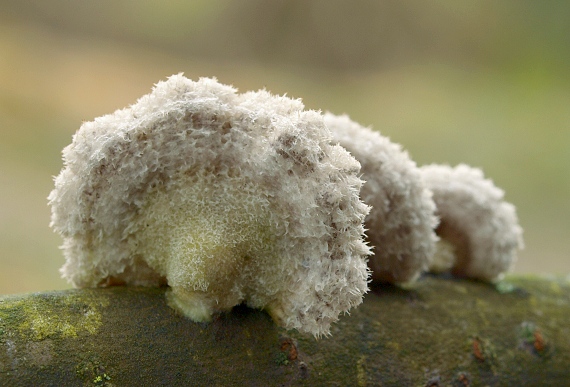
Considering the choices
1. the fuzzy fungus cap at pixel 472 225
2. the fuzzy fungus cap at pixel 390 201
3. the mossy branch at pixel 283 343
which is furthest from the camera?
the fuzzy fungus cap at pixel 472 225

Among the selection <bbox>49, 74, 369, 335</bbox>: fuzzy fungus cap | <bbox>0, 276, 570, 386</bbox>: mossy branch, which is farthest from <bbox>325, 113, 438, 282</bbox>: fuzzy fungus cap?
<bbox>49, 74, 369, 335</bbox>: fuzzy fungus cap

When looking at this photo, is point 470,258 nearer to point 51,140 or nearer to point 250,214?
point 250,214

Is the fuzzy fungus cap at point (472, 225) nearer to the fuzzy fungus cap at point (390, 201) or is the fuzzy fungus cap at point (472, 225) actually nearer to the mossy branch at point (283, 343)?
the mossy branch at point (283, 343)

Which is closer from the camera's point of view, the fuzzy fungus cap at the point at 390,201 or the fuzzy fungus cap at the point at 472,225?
the fuzzy fungus cap at the point at 390,201

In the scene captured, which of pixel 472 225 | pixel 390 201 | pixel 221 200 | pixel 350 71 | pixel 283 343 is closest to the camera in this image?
pixel 221 200

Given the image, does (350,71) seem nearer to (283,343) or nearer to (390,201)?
(390,201)

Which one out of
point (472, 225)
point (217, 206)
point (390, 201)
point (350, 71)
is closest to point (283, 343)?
point (217, 206)

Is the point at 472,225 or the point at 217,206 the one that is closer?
the point at 217,206

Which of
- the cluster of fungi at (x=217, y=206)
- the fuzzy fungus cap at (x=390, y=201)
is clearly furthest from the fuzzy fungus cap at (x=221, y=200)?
the fuzzy fungus cap at (x=390, y=201)
